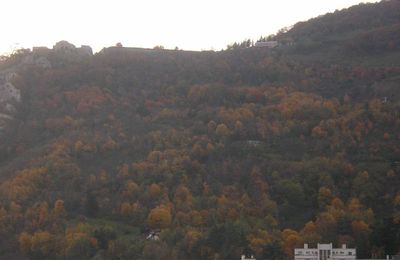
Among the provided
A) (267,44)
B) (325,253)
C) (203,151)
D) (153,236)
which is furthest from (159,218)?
(267,44)

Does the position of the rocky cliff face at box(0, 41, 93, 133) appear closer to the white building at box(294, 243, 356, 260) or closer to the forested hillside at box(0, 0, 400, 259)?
the forested hillside at box(0, 0, 400, 259)

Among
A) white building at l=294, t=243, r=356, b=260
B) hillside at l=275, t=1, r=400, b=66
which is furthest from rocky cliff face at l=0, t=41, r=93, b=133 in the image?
white building at l=294, t=243, r=356, b=260

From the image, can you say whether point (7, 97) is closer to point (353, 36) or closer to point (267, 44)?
point (267, 44)

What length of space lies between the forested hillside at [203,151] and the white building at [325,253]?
1164 millimetres

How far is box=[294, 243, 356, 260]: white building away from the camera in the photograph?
65.9m

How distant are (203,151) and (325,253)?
3055 cm

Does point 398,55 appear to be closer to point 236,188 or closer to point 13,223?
point 236,188

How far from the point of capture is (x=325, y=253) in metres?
67.3

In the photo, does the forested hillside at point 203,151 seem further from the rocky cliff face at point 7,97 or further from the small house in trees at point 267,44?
the small house in trees at point 267,44

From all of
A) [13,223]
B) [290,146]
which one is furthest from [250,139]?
[13,223]

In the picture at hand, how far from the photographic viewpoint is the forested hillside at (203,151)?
247 ft

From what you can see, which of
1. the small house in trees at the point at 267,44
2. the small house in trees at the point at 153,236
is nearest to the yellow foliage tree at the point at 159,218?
the small house in trees at the point at 153,236

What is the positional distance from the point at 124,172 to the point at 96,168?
5.38m

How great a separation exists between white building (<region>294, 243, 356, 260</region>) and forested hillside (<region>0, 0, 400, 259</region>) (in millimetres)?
1164
